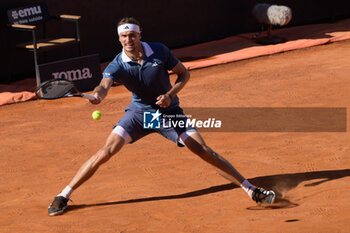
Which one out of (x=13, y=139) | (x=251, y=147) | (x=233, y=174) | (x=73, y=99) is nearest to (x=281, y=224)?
(x=233, y=174)

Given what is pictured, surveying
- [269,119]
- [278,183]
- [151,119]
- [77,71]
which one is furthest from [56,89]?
[77,71]

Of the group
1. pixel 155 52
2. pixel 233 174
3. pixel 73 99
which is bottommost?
pixel 73 99

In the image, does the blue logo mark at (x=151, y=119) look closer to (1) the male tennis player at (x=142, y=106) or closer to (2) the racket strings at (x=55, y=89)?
(1) the male tennis player at (x=142, y=106)

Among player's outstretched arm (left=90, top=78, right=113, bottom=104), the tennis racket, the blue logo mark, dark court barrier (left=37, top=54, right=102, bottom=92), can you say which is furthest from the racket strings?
dark court barrier (left=37, top=54, right=102, bottom=92)

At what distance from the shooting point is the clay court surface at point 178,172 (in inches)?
274

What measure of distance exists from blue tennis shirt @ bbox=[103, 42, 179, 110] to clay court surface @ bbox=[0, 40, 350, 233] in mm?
1188

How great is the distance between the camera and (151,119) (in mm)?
7418

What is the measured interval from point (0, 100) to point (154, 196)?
6025 millimetres

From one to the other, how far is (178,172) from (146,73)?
1.67 metres

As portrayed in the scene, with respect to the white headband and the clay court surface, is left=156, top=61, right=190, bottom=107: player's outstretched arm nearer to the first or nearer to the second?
the white headband

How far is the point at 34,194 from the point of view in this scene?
316 inches

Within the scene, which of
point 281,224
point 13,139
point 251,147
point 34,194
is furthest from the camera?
point 13,139

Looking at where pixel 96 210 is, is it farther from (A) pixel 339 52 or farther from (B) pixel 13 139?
(A) pixel 339 52

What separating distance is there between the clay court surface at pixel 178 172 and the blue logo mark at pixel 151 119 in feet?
2.84
